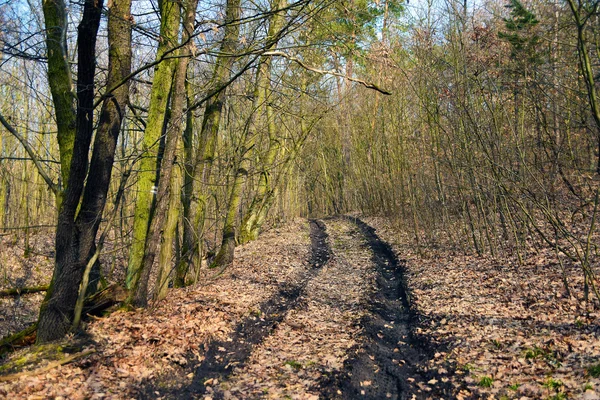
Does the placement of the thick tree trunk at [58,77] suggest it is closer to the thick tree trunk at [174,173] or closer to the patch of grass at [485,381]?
the thick tree trunk at [174,173]

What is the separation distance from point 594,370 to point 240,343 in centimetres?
428

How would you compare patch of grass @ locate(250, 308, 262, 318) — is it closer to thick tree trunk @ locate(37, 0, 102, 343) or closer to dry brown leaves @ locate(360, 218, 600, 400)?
dry brown leaves @ locate(360, 218, 600, 400)

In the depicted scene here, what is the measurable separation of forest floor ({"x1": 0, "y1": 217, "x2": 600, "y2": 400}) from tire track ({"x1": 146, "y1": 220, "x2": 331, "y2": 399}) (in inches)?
0.9

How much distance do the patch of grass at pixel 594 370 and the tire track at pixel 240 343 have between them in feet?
12.4

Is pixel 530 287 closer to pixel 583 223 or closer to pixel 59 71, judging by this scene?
pixel 583 223

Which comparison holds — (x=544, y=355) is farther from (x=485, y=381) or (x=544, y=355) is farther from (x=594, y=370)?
(x=485, y=381)

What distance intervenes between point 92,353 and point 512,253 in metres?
9.12

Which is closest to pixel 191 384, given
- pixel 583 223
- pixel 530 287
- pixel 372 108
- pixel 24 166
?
pixel 530 287

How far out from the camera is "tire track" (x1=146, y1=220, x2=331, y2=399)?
5.29 m

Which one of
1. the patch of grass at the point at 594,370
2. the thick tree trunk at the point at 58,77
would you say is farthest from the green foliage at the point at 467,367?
the thick tree trunk at the point at 58,77

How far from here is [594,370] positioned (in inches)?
179

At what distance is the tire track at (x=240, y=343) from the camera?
5.29 metres

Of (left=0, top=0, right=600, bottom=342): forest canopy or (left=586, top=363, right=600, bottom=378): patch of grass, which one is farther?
(left=0, top=0, right=600, bottom=342): forest canopy

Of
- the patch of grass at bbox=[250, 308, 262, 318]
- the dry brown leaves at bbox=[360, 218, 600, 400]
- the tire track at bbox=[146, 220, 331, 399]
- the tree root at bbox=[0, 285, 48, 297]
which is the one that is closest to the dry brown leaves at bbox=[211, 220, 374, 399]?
the tire track at bbox=[146, 220, 331, 399]
